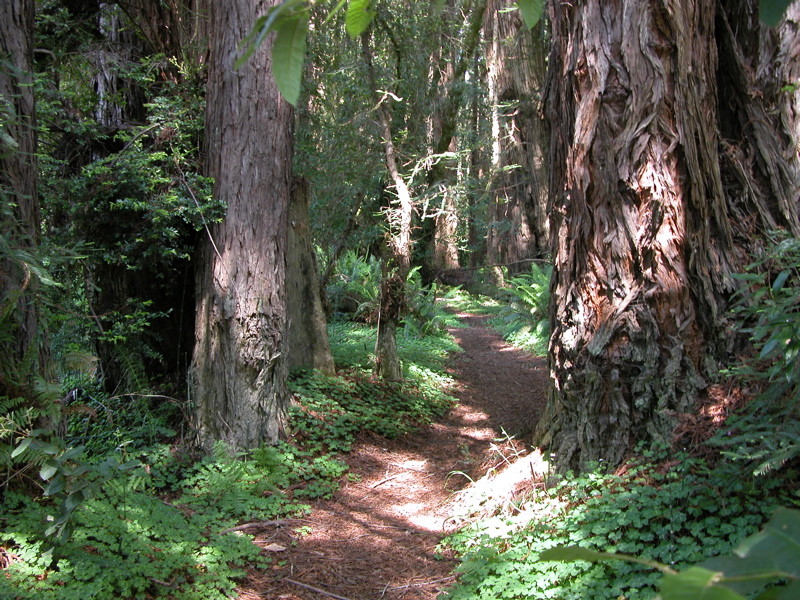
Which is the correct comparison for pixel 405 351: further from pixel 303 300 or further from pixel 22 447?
pixel 22 447

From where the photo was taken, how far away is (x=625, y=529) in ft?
12.2

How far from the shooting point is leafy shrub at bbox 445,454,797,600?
131 inches

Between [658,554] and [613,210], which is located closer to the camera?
[658,554]

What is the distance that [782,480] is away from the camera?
11.1 ft

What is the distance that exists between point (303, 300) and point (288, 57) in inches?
299

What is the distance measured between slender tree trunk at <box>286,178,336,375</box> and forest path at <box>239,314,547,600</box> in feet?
5.46

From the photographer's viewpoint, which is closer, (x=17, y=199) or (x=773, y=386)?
(x=773, y=386)

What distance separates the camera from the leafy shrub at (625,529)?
332cm

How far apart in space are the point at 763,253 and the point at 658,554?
7.94 ft

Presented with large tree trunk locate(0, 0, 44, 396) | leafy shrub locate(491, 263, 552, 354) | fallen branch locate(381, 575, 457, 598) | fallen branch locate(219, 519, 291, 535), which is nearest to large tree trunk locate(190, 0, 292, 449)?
fallen branch locate(219, 519, 291, 535)

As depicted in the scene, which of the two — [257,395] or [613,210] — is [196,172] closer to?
[257,395]

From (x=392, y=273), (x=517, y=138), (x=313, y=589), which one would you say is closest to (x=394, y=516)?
(x=313, y=589)

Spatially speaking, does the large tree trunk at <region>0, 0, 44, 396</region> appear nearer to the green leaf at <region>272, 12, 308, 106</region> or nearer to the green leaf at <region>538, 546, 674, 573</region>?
the green leaf at <region>272, 12, 308, 106</region>

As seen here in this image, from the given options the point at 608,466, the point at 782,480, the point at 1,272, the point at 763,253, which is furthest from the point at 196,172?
the point at 782,480
